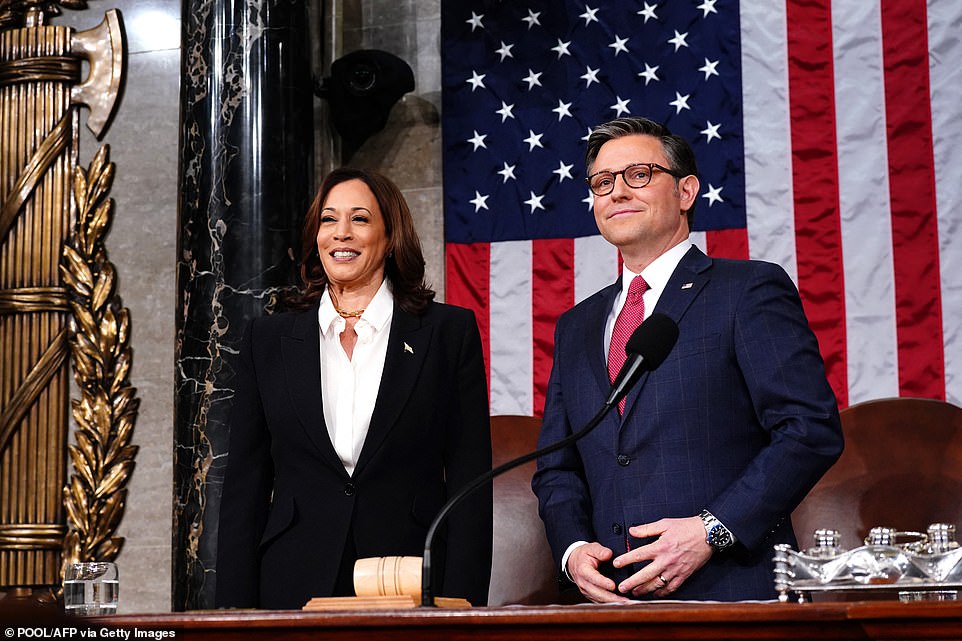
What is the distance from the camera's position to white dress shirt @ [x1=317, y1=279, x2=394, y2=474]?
9.21 feet

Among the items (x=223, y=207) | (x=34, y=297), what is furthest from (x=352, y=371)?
(x=34, y=297)

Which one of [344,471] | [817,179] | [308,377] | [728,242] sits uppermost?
[817,179]

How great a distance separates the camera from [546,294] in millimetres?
5258

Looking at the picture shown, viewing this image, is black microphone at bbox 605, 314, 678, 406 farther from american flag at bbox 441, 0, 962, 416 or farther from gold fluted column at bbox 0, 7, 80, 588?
gold fluted column at bbox 0, 7, 80, 588

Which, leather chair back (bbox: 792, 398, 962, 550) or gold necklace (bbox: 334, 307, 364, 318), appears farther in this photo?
leather chair back (bbox: 792, 398, 962, 550)

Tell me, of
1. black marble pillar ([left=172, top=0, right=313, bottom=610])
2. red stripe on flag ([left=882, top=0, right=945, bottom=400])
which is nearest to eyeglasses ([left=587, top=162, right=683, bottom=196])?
black marble pillar ([left=172, top=0, right=313, bottom=610])

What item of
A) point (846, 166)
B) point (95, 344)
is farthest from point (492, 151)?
point (95, 344)

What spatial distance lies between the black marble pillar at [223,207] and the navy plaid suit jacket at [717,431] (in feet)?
7.21

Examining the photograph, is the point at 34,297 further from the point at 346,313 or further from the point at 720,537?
the point at 720,537

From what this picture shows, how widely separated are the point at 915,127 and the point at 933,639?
148 inches

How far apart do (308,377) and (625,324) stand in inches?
29.2

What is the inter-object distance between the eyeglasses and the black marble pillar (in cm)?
220

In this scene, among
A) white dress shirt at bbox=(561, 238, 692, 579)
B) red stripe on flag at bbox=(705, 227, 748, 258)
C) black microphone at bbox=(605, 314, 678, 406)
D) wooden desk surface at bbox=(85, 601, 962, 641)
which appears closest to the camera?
wooden desk surface at bbox=(85, 601, 962, 641)

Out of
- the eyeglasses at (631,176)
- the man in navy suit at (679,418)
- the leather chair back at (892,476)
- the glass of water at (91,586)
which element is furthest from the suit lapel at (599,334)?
the leather chair back at (892,476)
